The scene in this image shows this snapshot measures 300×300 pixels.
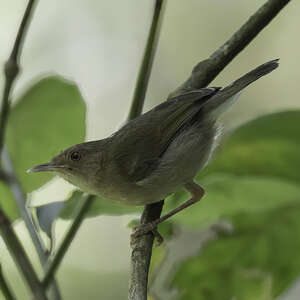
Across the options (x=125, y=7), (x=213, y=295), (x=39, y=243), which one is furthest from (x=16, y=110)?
(x=125, y=7)

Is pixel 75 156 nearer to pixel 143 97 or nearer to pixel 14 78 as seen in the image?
pixel 143 97

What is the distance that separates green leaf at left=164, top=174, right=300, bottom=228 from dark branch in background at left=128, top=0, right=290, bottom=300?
0.74 feet

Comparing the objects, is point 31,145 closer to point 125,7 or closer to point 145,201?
point 145,201

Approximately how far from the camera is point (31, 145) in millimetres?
2846

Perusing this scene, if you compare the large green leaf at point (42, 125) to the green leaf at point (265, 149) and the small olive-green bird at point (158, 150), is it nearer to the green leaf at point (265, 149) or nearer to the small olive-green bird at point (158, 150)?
the small olive-green bird at point (158, 150)

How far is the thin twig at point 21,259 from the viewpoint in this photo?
71.0 inches

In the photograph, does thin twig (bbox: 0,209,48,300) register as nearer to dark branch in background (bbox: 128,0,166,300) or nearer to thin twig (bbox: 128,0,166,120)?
dark branch in background (bbox: 128,0,166,300)

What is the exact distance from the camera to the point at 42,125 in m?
2.85

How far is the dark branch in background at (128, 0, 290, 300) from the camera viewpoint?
7.00ft

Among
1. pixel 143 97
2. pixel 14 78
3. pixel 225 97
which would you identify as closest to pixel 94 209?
pixel 143 97

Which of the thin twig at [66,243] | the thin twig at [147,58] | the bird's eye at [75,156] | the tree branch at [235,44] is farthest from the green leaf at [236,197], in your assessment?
the bird's eye at [75,156]

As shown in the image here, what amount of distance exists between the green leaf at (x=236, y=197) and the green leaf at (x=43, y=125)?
28.6 inches

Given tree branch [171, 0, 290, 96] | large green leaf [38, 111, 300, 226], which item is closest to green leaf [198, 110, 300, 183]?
large green leaf [38, 111, 300, 226]

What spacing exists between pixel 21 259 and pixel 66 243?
1.27 feet
